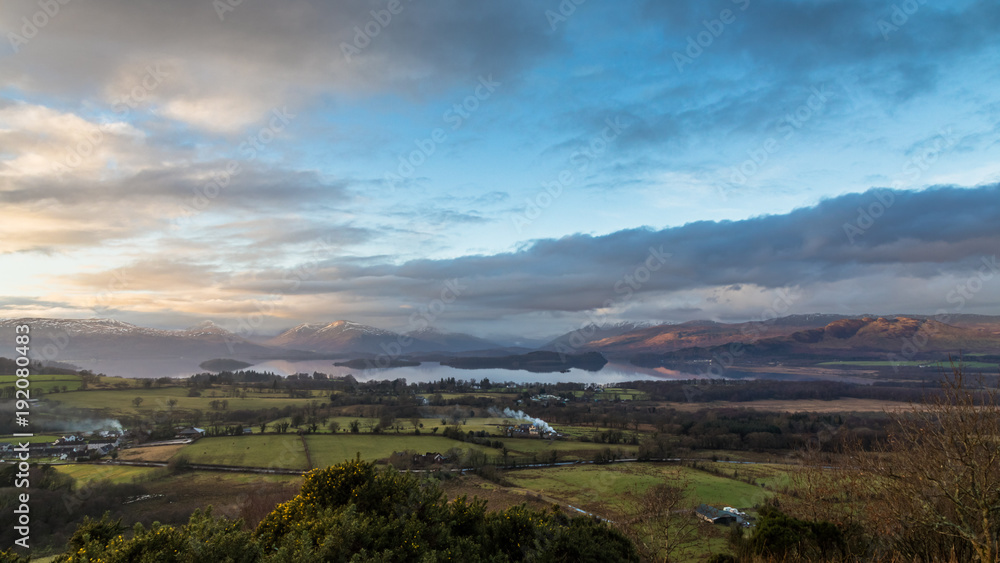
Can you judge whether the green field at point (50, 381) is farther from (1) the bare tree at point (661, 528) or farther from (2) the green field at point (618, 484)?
(1) the bare tree at point (661, 528)

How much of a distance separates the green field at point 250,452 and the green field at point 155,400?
14.9 meters

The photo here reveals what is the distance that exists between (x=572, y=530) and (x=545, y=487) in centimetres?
2995

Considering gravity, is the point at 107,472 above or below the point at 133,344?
below

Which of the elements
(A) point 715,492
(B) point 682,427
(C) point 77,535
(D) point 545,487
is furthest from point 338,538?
(B) point 682,427

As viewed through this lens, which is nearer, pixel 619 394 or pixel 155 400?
pixel 155 400

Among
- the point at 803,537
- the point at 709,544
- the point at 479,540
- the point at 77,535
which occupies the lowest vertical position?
the point at 709,544

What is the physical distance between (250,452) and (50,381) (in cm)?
3006

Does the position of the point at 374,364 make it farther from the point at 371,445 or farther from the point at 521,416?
the point at 371,445

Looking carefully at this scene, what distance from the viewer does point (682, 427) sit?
64.1 m

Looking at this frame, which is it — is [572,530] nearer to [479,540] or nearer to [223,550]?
[479,540]

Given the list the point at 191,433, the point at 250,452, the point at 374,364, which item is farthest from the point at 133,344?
the point at 250,452

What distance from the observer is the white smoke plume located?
61794mm

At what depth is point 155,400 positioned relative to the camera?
58.5m

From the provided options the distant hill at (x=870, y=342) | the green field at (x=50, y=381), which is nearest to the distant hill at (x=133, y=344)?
the green field at (x=50, y=381)
